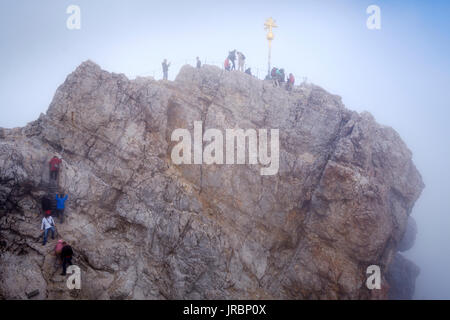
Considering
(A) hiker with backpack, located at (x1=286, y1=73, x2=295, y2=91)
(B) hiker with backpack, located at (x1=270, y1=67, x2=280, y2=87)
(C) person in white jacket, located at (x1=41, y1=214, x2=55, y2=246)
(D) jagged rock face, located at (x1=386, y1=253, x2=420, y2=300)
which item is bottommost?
(D) jagged rock face, located at (x1=386, y1=253, x2=420, y2=300)

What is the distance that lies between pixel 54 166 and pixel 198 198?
11.6m

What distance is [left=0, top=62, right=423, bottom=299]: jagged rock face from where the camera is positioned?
19.2 metres

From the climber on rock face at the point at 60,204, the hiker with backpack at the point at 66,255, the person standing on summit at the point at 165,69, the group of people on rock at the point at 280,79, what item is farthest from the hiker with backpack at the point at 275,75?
the hiker with backpack at the point at 66,255

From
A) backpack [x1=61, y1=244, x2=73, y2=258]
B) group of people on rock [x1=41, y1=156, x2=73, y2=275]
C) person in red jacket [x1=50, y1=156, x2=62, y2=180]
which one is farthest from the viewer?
person in red jacket [x1=50, y1=156, x2=62, y2=180]

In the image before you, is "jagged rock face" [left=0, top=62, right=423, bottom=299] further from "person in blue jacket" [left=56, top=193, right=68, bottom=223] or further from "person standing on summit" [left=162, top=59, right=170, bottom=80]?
"person standing on summit" [left=162, top=59, right=170, bottom=80]

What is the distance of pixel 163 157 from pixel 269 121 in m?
11.1

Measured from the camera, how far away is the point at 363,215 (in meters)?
21.2

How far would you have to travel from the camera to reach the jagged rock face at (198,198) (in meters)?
19.2

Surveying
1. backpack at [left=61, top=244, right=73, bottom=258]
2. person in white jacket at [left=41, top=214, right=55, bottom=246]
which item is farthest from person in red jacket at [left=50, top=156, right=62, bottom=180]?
backpack at [left=61, top=244, right=73, bottom=258]

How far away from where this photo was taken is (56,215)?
19.4 meters

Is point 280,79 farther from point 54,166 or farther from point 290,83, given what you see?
point 54,166

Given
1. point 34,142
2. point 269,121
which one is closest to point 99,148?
point 34,142

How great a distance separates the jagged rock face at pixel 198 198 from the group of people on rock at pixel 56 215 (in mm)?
631
